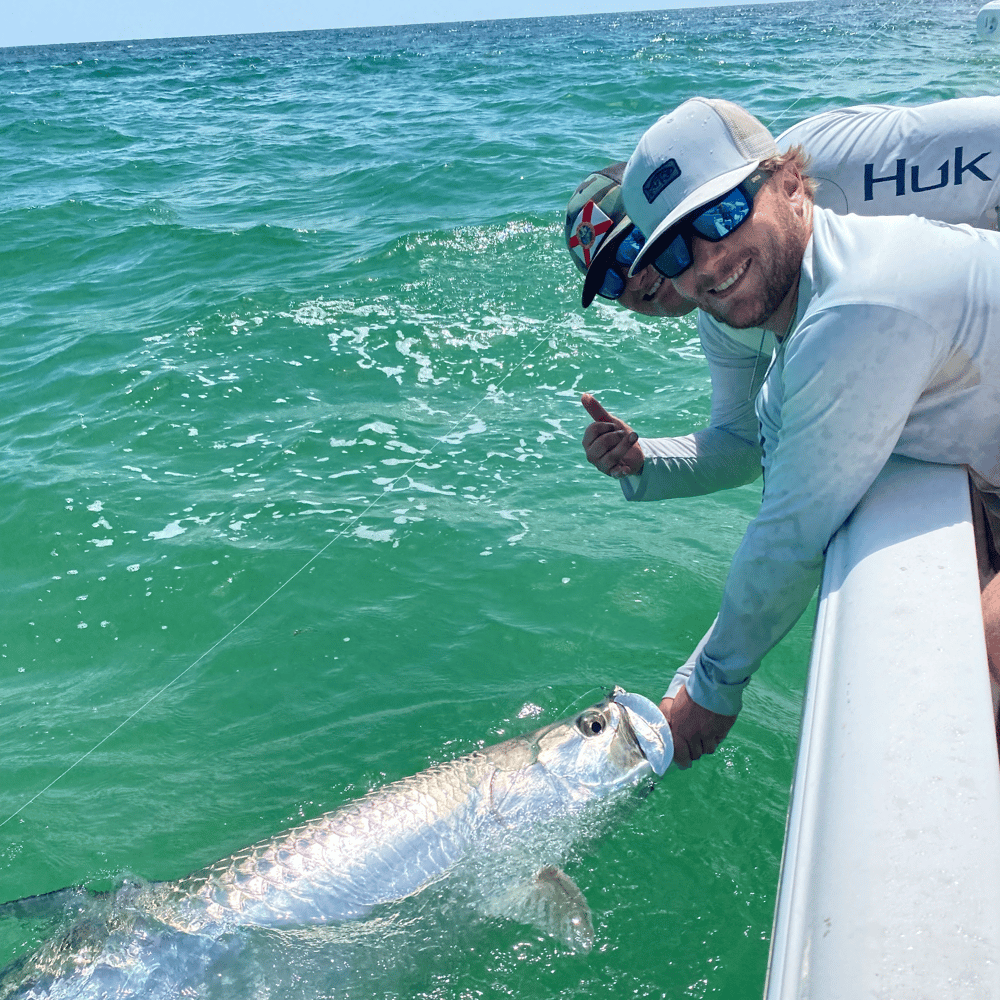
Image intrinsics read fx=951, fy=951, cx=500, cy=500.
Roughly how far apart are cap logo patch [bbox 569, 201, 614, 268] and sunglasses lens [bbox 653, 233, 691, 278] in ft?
3.08

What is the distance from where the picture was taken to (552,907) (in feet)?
9.98

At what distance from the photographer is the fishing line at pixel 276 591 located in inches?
157

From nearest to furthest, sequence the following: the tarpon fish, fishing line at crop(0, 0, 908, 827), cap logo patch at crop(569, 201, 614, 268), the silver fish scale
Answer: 1. the tarpon fish
2. the silver fish scale
3. cap logo patch at crop(569, 201, 614, 268)
4. fishing line at crop(0, 0, 908, 827)

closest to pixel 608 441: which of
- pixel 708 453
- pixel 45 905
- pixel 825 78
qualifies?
pixel 708 453

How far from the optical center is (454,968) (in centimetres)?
299

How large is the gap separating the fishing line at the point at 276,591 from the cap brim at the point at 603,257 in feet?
8.37

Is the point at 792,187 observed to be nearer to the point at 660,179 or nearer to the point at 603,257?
the point at 660,179

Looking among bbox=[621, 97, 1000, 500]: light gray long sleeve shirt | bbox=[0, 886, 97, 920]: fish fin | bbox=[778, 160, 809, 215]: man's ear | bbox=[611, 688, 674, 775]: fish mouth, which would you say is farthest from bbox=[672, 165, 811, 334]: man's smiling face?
bbox=[0, 886, 97, 920]: fish fin

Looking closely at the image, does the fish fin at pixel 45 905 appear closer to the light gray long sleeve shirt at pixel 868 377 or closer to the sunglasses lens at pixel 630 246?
the light gray long sleeve shirt at pixel 868 377

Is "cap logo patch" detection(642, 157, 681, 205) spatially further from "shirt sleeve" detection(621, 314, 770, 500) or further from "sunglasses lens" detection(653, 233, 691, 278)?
"shirt sleeve" detection(621, 314, 770, 500)

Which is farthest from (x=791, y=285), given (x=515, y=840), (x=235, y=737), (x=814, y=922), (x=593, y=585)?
(x=235, y=737)

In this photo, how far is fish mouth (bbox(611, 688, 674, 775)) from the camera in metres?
3.00

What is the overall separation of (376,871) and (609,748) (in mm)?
846

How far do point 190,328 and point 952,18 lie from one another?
32512mm
